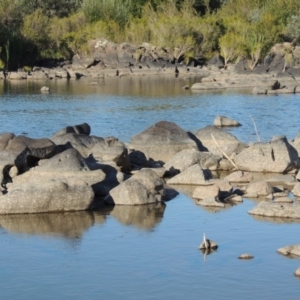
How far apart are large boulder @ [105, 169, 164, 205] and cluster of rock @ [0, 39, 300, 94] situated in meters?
31.3

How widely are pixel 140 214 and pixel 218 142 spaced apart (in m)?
6.10

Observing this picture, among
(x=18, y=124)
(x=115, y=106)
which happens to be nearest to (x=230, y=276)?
(x=18, y=124)

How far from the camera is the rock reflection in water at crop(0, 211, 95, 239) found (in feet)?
46.7

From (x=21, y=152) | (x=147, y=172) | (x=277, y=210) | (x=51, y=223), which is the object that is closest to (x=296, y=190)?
(x=277, y=210)

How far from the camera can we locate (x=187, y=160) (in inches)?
748

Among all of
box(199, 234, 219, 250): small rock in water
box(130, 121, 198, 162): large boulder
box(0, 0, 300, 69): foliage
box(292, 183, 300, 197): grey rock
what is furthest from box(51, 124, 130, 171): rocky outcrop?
box(0, 0, 300, 69): foliage

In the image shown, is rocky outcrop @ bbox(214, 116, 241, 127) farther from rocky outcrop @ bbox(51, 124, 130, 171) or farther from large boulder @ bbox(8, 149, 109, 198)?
large boulder @ bbox(8, 149, 109, 198)

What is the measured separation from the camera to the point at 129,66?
63.7 meters

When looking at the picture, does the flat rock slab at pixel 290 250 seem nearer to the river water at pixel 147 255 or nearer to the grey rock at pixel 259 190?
the river water at pixel 147 255

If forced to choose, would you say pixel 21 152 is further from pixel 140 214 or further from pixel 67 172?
pixel 140 214

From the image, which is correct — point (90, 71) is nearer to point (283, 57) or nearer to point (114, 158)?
point (283, 57)

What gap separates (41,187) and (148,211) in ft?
6.45

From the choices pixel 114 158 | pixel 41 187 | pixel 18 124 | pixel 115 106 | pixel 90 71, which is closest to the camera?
pixel 41 187

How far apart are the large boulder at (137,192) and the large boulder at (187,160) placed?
2.53 meters
